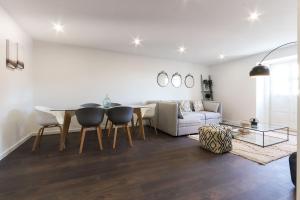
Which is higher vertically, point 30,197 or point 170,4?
point 170,4

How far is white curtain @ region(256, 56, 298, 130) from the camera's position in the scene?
14.9 ft

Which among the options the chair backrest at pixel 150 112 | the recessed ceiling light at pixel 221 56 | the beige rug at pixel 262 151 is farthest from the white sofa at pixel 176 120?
the recessed ceiling light at pixel 221 56

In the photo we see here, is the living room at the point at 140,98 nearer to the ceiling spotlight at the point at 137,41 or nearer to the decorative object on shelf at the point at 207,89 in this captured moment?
the ceiling spotlight at the point at 137,41

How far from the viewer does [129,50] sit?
462 cm

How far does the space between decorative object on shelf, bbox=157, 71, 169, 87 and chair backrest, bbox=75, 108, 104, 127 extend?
293 centimetres

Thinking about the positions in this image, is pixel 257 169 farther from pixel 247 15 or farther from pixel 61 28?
pixel 61 28

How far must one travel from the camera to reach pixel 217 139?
2.82 meters

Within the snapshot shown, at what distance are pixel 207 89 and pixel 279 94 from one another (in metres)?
2.28

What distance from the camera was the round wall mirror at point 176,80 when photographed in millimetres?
5793

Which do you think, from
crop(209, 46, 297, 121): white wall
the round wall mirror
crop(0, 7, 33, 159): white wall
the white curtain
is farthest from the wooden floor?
the round wall mirror

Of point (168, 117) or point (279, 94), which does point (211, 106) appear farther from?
point (279, 94)

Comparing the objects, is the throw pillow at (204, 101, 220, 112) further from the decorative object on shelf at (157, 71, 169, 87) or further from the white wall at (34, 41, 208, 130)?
the decorative object on shelf at (157, 71, 169, 87)

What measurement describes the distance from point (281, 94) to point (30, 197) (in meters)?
6.08

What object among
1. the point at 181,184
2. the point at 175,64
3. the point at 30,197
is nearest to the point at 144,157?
the point at 181,184
